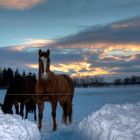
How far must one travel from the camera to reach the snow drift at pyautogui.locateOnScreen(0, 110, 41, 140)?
28.9 ft

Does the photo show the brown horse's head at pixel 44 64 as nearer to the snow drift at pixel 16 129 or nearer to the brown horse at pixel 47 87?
the brown horse at pixel 47 87

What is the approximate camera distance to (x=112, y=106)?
40.2 ft

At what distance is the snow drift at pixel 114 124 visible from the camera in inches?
376

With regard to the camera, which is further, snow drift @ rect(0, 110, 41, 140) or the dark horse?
the dark horse

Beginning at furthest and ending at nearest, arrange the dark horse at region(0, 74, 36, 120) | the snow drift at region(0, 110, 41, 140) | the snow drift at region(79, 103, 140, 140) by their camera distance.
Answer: the dark horse at region(0, 74, 36, 120) < the snow drift at region(79, 103, 140, 140) < the snow drift at region(0, 110, 41, 140)

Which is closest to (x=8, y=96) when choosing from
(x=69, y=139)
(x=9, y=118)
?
(x=69, y=139)

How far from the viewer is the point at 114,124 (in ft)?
33.4

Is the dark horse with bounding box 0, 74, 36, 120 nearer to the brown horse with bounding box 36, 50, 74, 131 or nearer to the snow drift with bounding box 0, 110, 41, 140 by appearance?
the brown horse with bounding box 36, 50, 74, 131

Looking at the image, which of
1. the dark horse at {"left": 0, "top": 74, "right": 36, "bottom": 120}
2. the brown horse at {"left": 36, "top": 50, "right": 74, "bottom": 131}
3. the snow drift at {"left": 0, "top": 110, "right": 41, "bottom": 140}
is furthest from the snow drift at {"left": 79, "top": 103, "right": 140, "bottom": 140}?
the dark horse at {"left": 0, "top": 74, "right": 36, "bottom": 120}

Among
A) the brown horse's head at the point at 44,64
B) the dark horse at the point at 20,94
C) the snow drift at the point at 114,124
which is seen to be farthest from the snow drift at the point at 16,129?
the dark horse at the point at 20,94

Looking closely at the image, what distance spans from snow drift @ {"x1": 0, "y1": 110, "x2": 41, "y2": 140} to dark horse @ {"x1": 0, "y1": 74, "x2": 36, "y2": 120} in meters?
5.67

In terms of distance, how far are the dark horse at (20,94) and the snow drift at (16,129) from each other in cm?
567

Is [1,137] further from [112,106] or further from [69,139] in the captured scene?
[112,106]

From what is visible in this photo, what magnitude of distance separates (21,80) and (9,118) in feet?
26.3
